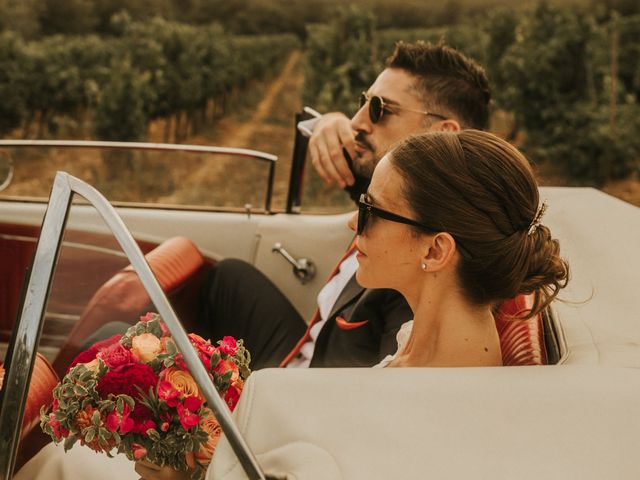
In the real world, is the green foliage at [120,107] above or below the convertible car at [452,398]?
below

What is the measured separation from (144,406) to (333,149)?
1.39 metres

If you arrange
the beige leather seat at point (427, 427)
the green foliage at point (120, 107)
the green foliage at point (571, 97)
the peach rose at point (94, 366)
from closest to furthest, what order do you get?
the beige leather seat at point (427, 427)
the peach rose at point (94, 366)
the green foliage at point (571, 97)
the green foliage at point (120, 107)

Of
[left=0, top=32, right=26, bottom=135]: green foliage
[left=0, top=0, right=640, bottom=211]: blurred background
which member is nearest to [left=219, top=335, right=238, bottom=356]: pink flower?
[left=0, top=0, right=640, bottom=211]: blurred background

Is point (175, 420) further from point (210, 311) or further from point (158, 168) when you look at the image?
point (158, 168)

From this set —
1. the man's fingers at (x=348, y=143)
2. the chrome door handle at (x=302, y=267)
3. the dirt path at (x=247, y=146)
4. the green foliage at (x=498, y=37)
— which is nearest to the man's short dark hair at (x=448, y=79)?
the man's fingers at (x=348, y=143)

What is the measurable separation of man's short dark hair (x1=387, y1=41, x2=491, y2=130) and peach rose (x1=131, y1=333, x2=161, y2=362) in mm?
1497

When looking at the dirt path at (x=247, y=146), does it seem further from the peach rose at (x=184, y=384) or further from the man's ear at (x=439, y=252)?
the peach rose at (x=184, y=384)

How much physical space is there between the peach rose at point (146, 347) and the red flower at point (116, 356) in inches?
0.6

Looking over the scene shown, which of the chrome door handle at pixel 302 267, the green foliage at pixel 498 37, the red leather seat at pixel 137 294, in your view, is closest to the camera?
the red leather seat at pixel 137 294

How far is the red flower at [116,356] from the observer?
1475mm

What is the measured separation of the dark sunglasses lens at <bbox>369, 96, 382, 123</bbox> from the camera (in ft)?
8.69

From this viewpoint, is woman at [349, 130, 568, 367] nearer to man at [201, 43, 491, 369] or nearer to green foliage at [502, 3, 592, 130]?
man at [201, 43, 491, 369]

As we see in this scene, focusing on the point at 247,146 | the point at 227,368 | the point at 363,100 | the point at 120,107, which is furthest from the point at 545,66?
the point at 227,368

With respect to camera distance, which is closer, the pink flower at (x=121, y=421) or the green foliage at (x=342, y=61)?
the pink flower at (x=121, y=421)
